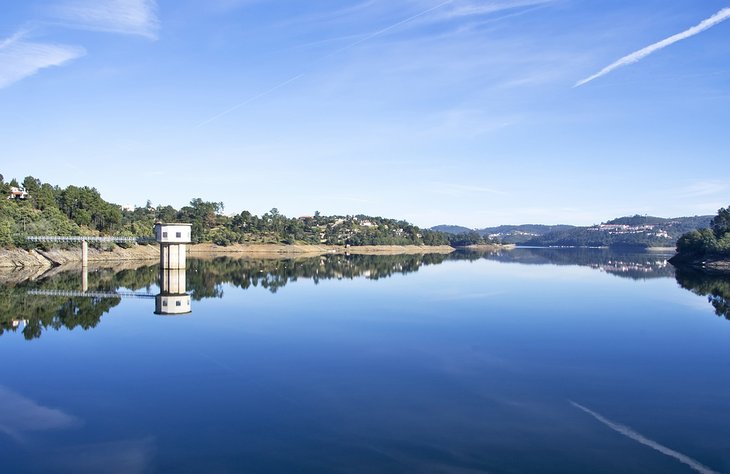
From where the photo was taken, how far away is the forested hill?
2876 inches

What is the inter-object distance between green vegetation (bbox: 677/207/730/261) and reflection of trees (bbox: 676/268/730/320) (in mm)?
16291

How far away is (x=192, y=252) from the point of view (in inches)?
4328

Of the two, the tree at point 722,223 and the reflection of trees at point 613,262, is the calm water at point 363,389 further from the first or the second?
the tree at point 722,223

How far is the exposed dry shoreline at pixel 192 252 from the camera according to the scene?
66394 millimetres

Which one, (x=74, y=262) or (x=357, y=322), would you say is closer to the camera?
(x=357, y=322)

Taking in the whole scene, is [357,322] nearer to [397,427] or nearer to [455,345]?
[455,345]

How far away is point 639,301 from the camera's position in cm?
4088

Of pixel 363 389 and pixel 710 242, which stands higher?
pixel 710 242

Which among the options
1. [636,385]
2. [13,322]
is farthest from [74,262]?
[636,385]

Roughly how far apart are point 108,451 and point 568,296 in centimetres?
3750

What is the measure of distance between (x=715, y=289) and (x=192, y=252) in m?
87.6

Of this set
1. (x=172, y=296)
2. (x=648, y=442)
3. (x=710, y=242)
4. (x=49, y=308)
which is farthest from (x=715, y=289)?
(x=49, y=308)

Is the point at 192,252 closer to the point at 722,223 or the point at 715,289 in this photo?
the point at 715,289

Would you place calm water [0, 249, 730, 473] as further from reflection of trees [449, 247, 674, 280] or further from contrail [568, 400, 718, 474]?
reflection of trees [449, 247, 674, 280]
